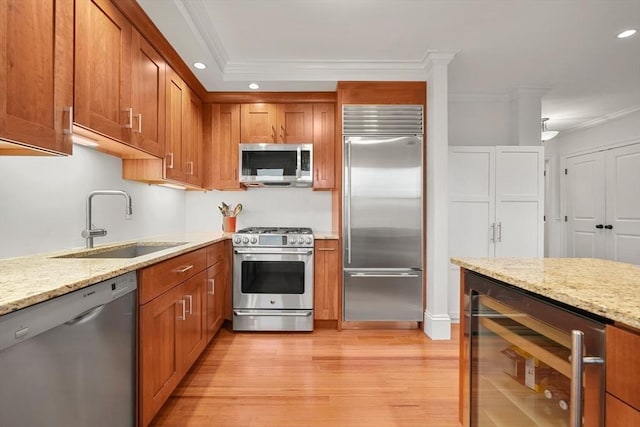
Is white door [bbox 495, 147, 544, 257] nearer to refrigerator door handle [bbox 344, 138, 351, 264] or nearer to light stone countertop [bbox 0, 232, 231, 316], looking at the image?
refrigerator door handle [bbox 344, 138, 351, 264]

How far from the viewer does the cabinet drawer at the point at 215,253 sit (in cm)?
259

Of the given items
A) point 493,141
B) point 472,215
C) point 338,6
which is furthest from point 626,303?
point 493,141

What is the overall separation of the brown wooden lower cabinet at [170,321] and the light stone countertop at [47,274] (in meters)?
0.15

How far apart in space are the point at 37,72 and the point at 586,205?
6381 mm

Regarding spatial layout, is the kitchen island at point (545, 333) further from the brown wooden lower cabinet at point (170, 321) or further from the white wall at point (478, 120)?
Answer: the white wall at point (478, 120)

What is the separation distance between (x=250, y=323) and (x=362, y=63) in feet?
8.77

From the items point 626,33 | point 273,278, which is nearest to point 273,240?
point 273,278

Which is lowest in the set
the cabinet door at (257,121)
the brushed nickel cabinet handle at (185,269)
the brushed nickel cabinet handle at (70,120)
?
the brushed nickel cabinet handle at (185,269)

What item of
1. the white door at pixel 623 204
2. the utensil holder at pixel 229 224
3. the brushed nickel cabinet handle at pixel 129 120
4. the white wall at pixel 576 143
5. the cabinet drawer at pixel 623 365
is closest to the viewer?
the cabinet drawer at pixel 623 365

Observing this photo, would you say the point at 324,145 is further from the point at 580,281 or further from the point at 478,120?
the point at 580,281

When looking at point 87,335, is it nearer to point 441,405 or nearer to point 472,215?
point 441,405

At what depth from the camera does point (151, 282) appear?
5.16 ft

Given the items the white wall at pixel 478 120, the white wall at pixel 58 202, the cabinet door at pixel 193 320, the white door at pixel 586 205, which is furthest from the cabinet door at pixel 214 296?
the white door at pixel 586 205

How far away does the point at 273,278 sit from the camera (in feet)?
10.0
